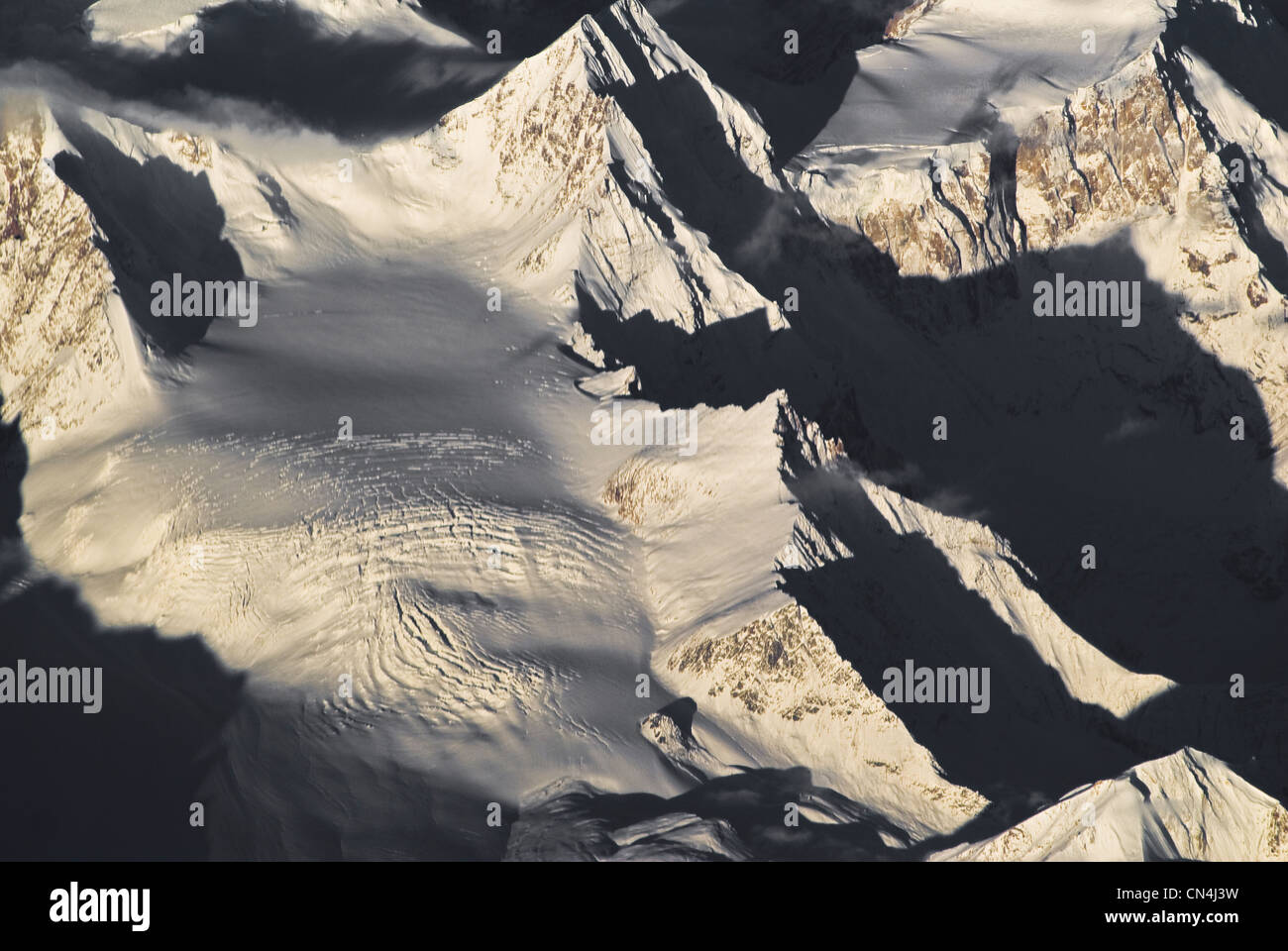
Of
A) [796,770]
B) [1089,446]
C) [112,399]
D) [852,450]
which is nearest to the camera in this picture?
[796,770]

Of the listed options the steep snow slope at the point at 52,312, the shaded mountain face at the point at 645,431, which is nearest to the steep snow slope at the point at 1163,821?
the shaded mountain face at the point at 645,431

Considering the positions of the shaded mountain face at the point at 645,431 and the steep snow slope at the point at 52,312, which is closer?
the shaded mountain face at the point at 645,431

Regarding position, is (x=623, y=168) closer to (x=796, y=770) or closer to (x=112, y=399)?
(x=112, y=399)

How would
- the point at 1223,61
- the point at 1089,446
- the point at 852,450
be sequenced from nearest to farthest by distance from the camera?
the point at 852,450
the point at 1089,446
the point at 1223,61

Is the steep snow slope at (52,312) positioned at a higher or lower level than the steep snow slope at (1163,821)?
higher

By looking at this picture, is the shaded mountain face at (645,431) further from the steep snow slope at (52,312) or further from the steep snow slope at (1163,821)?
the steep snow slope at (52,312)

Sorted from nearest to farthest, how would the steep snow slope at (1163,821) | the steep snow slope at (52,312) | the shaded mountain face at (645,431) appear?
the steep snow slope at (1163,821), the shaded mountain face at (645,431), the steep snow slope at (52,312)

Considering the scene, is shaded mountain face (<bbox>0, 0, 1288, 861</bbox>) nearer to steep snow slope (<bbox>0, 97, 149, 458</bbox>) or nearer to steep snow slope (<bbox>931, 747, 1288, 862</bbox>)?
steep snow slope (<bbox>931, 747, 1288, 862</bbox>)

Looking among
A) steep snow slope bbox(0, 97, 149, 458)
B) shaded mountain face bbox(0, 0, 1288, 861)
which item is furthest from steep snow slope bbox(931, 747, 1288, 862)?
steep snow slope bbox(0, 97, 149, 458)

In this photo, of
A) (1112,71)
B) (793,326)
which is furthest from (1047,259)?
(793,326)
